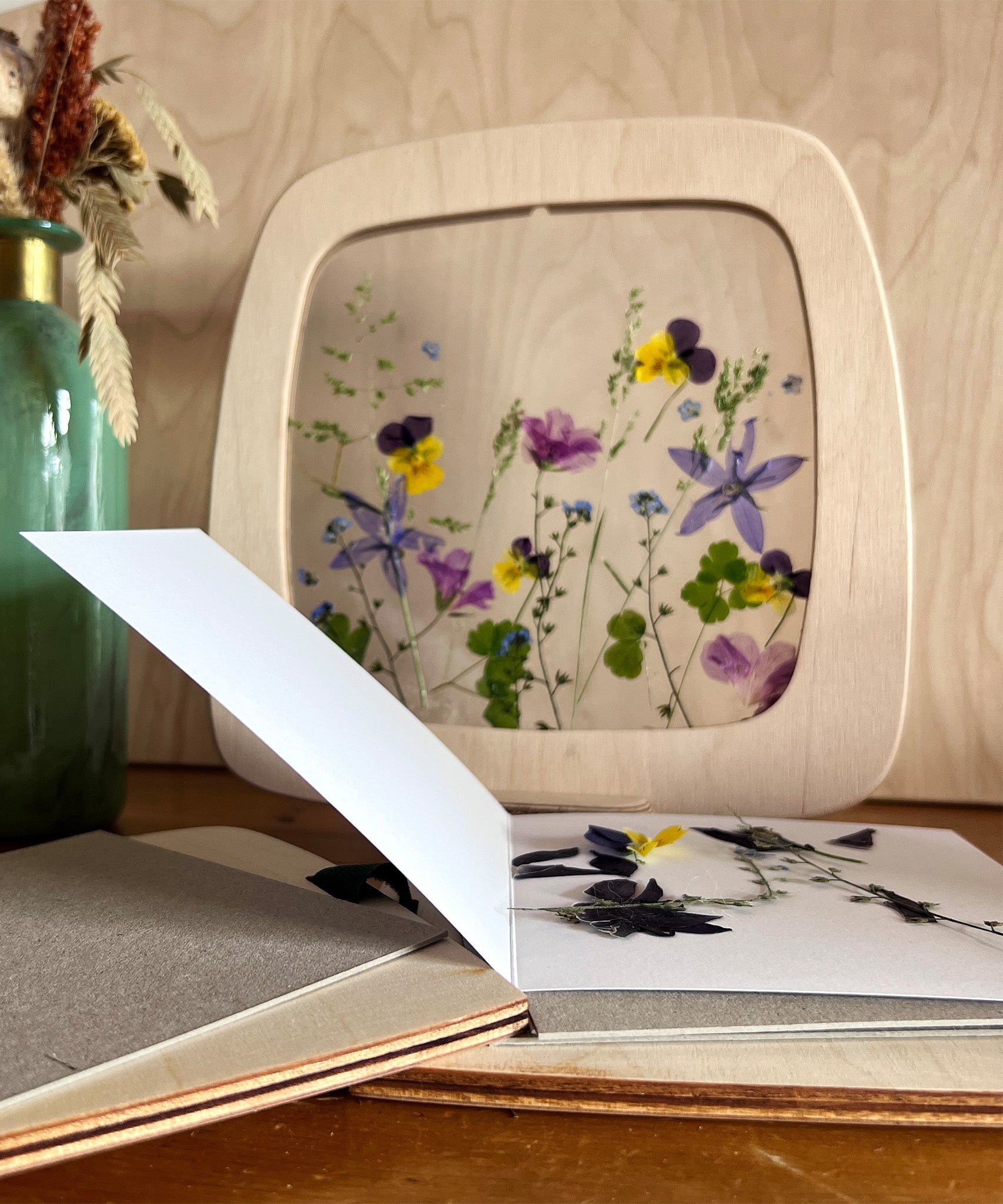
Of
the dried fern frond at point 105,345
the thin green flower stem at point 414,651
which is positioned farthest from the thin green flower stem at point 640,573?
the dried fern frond at point 105,345

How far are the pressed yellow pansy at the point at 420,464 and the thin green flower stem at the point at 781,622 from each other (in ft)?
0.81

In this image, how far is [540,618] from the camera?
671 millimetres

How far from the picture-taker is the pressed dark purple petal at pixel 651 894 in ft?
1.33

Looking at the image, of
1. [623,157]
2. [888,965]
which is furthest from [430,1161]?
[623,157]

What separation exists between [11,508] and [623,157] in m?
0.45

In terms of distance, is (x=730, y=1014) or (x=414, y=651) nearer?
(x=730, y=1014)

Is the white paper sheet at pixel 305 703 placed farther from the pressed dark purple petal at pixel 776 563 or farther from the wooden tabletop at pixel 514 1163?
the pressed dark purple petal at pixel 776 563

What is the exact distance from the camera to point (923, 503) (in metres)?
0.73

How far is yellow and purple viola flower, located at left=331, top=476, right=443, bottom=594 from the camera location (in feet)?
2.26

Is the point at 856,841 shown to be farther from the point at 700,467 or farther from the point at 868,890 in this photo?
the point at 700,467

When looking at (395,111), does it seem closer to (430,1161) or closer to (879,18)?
(879,18)

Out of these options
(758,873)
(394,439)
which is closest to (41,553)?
(394,439)

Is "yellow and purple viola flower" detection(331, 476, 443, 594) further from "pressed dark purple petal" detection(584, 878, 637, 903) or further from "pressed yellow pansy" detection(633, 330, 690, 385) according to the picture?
"pressed dark purple petal" detection(584, 878, 637, 903)

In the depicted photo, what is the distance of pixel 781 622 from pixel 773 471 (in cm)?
10
